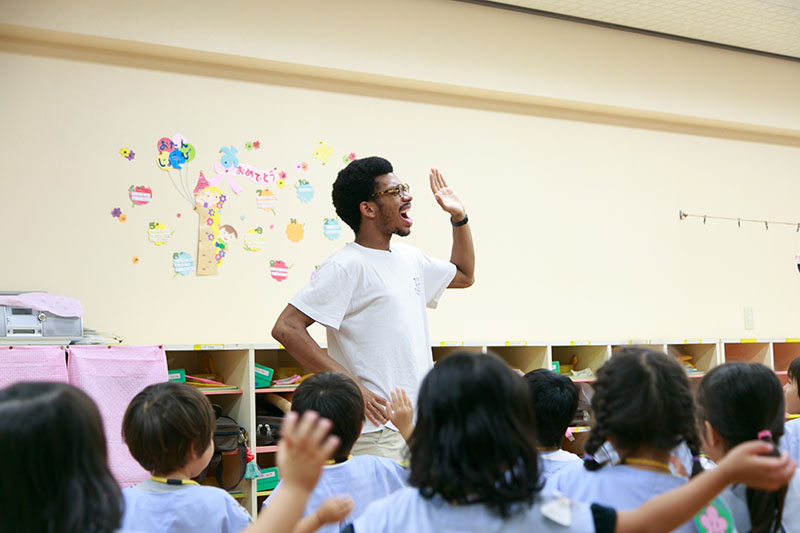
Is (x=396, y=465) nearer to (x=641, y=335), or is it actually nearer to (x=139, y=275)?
(x=139, y=275)

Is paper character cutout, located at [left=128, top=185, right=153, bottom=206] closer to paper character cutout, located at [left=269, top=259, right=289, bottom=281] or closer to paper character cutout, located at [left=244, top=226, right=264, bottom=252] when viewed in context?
paper character cutout, located at [left=244, top=226, right=264, bottom=252]

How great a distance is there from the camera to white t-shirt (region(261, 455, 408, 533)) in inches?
76.6

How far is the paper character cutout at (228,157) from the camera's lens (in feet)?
13.9

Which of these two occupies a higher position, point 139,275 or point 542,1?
point 542,1

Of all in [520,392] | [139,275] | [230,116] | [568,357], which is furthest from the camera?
[568,357]

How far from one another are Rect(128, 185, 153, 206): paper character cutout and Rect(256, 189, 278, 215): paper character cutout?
572 millimetres

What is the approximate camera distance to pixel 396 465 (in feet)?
6.91

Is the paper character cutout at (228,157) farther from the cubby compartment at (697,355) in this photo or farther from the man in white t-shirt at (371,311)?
the cubby compartment at (697,355)

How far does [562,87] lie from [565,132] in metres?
0.30

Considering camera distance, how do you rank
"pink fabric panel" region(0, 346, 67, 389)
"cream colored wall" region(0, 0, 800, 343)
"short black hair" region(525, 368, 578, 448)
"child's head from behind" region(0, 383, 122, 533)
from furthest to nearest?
"cream colored wall" region(0, 0, 800, 343) → "pink fabric panel" region(0, 346, 67, 389) → "short black hair" region(525, 368, 578, 448) → "child's head from behind" region(0, 383, 122, 533)

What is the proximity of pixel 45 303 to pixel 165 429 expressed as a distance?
171cm

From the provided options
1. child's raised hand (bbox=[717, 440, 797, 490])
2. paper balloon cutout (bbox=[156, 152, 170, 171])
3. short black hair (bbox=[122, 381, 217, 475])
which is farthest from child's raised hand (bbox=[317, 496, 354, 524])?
paper balloon cutout (bbox=[156, 152, 170, 171])

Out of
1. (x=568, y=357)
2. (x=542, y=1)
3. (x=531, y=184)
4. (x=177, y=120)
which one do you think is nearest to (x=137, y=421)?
(x=177, y=120)

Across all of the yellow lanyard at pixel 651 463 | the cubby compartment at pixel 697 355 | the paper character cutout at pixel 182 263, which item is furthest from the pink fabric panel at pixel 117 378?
the cubby compartment at pixel 697 355
